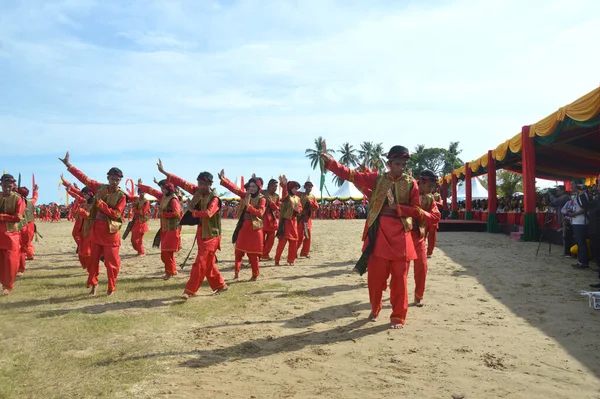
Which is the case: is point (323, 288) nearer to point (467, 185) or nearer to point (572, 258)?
point (572, 258)

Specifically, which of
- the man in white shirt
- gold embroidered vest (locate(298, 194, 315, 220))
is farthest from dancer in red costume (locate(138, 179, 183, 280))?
the man in white shirt

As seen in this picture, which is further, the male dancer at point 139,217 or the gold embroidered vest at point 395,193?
the male dancer at point 139,217

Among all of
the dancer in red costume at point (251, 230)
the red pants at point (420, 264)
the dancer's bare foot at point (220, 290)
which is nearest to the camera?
the red pants at point (420, 264)

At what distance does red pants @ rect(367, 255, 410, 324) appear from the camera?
472cm

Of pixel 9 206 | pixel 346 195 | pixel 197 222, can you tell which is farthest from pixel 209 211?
pixel 346 195

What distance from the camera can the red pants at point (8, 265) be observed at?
6.47 metres

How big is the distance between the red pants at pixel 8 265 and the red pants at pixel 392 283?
524 cm

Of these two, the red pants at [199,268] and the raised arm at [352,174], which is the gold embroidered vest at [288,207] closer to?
the red pants at [199,268]

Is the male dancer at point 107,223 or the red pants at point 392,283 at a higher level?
the male dancer at point 107,223

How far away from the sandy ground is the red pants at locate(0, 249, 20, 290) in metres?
1.29

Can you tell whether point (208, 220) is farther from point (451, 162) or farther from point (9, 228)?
point (451, 162)

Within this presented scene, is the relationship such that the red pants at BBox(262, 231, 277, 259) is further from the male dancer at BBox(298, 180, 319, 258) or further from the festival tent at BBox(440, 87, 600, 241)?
the festival tent at BBox(440, 87, 600, 241)

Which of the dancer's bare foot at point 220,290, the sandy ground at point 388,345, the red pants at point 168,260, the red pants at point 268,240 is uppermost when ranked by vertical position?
the red pants at point 268,240

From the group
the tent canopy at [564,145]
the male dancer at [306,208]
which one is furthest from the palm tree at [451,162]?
the male dancer at [306,208]
